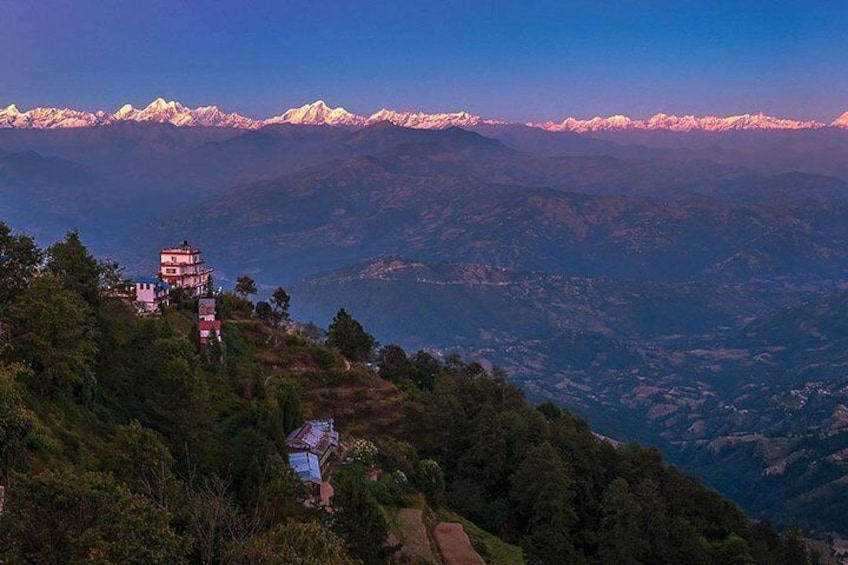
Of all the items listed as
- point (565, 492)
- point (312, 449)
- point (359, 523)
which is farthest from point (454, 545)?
point (565, 492)

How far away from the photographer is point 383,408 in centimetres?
5434

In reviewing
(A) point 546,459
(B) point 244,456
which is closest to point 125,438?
(B) point 244,456

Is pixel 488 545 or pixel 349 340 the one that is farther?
pixel 349 340

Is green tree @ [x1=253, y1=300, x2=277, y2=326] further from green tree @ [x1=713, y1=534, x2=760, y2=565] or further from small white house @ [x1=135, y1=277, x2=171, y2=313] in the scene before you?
green tree @ [x1=713, y1=534, x2=760, y2=565]

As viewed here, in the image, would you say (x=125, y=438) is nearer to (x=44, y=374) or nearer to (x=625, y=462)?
(x=44, y=374)

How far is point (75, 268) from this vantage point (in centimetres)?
3406

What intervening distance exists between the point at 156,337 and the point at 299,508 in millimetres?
15622

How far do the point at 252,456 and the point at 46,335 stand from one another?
29.1 feet

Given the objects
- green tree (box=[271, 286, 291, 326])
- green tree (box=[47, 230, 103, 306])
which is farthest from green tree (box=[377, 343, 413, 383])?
green tree (box=[47, 230, 103, 306])

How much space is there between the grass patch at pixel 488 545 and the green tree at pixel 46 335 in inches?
755

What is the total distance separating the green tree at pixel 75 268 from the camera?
110 ft

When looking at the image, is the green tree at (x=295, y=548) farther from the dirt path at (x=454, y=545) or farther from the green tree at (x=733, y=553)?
the green tree at (x=733, y=553)

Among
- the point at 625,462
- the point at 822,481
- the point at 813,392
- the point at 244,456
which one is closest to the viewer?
the point at 244,456

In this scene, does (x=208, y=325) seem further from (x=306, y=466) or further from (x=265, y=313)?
(x=265, y=313)
